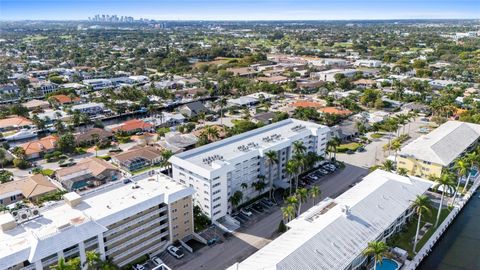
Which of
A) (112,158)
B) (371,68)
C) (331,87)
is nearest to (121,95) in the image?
(112,158)

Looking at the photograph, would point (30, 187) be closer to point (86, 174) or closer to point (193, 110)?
point (86, 174)

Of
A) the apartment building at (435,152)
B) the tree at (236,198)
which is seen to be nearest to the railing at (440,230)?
the apartment building at (435,152)

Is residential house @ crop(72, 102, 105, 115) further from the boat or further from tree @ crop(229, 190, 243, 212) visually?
tree @ crop(229, 190, 243, 212)

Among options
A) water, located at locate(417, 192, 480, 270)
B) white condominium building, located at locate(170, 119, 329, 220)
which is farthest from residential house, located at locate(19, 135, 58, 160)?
water, located at locate(417, 192, 480, 270)

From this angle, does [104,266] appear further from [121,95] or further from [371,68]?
[371,68]

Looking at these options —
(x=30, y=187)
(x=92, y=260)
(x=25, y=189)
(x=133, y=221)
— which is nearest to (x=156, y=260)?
(x=133, y=221)
